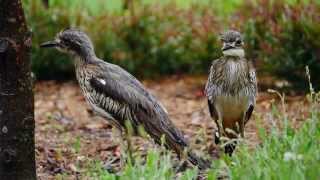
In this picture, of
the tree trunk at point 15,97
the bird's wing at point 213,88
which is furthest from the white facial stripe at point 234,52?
A: the tree trunk at point 15,97

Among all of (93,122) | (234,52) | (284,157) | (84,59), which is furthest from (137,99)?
(93,122)

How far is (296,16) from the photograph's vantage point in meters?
10.8

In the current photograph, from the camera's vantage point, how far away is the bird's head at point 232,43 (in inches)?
309

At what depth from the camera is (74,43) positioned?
27.5ft

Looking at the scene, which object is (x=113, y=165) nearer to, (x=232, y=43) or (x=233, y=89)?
(x=233, y=89)

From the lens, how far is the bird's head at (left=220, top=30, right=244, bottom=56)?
25.8 feet

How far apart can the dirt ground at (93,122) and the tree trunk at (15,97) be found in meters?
0.57

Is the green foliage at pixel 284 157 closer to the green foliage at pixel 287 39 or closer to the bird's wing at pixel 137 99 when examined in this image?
the bird's wing at pixel 137 99

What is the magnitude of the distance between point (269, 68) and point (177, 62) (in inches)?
58.2

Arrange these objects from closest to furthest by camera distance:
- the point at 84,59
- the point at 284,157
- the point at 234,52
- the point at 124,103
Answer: the point at 284,157 < the point at 124,103 < the point at 234,52 < the point at 84,59

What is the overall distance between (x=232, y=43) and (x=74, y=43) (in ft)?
4.35

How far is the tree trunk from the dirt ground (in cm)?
57

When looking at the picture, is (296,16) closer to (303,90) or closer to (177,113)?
(303,90)

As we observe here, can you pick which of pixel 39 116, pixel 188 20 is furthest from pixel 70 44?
pixel 188 20
